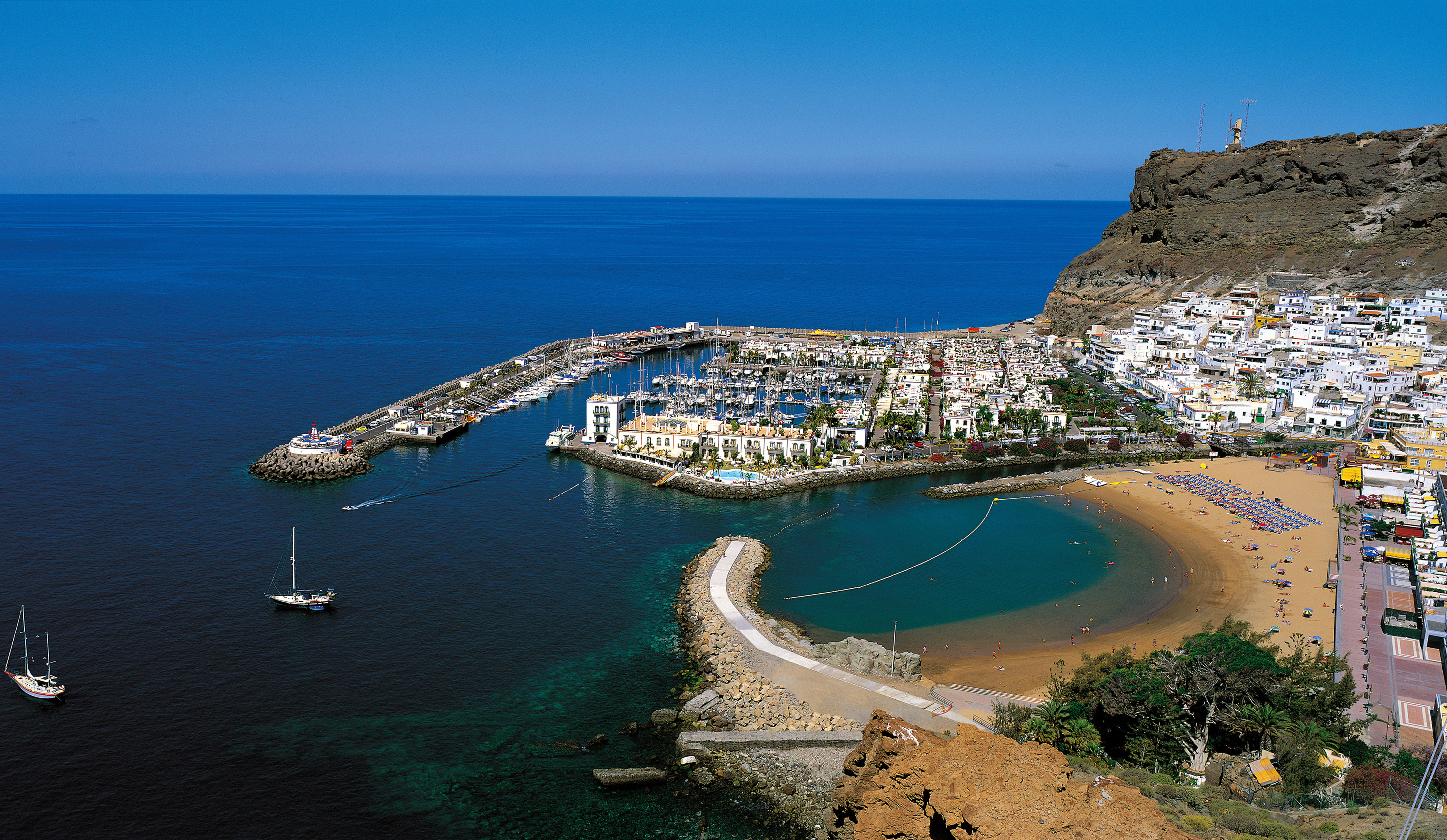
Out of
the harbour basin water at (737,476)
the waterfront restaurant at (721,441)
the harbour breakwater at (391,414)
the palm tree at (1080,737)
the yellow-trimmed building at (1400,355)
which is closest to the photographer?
the palm tree at (1080,737)

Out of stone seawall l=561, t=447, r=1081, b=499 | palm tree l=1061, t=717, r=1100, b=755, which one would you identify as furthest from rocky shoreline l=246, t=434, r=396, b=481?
palm tree l=1061, t=717, r=1100, b=755

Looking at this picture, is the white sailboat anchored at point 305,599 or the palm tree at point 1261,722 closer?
the palm tree at point 1261,722

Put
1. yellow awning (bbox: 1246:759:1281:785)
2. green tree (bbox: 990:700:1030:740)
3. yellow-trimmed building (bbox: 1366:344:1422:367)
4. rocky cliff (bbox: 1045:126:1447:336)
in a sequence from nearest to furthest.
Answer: yellow awning (bbox: 1246:759:1281:785) < green tree (bbox: 990:700:1030:740) < yellow-trimmed building (bbox: 1366:344:1422:367) < rocky cliff (bbox: 1045:126:1447:336)

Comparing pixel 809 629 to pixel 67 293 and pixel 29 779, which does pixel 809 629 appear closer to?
pixel 29 779

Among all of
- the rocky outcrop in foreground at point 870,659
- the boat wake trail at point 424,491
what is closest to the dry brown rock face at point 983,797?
the rocky outcrop in foreground at point 870,659

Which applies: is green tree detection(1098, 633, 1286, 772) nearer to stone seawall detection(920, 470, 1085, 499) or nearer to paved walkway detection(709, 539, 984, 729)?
paved walkway detection(709, 539, 984, 729)

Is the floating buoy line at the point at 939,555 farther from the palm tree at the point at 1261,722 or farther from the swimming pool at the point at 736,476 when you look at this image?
the palm tree at the point at 1261,722
